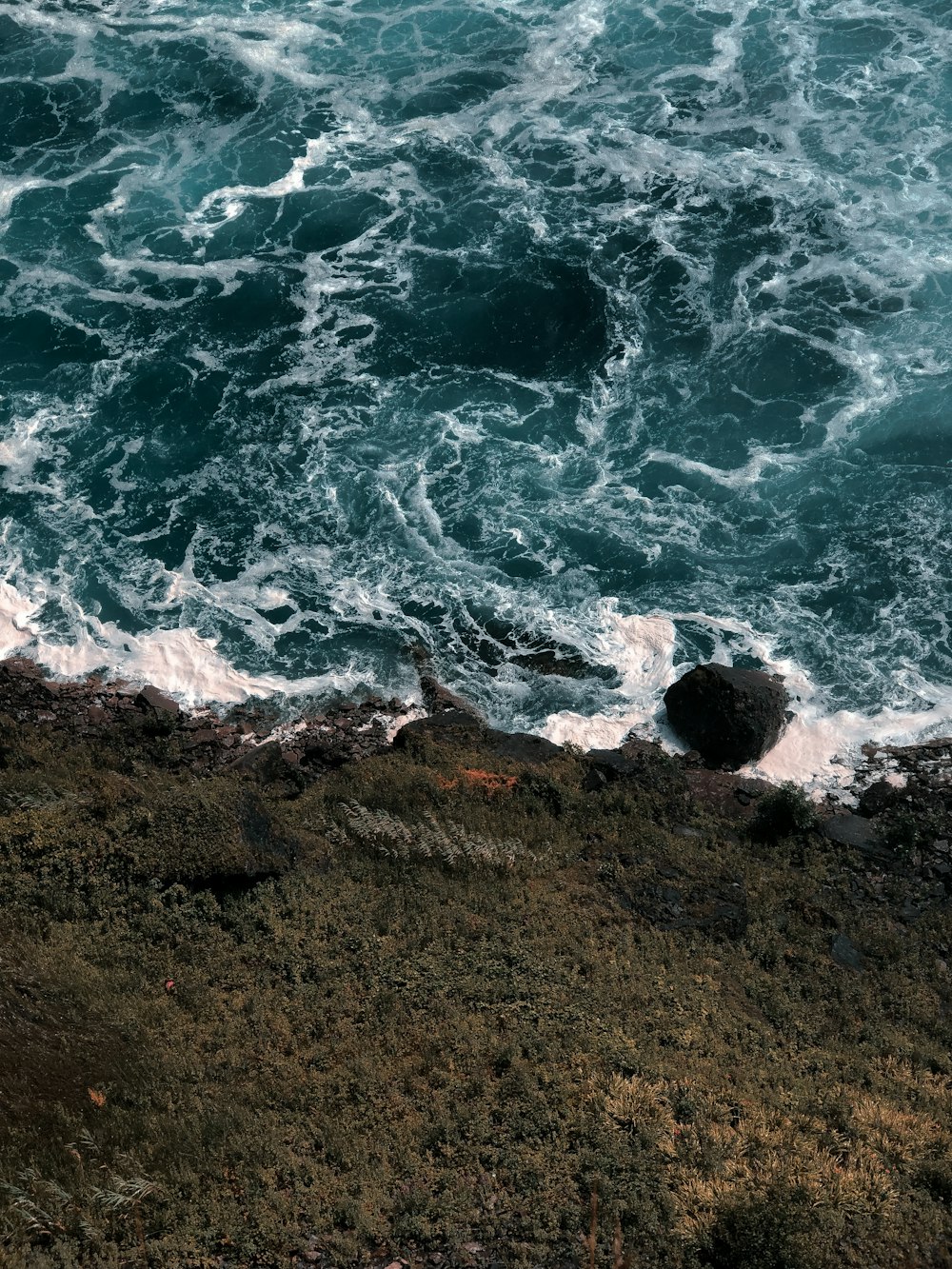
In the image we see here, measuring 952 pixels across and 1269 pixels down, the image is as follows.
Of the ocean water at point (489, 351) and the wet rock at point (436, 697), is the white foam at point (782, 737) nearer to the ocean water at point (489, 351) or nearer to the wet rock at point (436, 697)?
the ocean water at point (489, 351)

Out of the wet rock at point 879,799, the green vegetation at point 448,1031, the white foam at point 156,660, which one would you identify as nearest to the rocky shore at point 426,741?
the wet rock at point 879,799

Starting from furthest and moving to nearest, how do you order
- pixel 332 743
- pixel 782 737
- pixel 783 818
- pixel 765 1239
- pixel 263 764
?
pixel 782 737 → pixel 332 743 → pixel 263 764 → pixel 783 818 → pixel 765 1239

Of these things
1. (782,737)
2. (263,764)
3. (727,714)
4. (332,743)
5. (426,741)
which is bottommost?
(332,743)

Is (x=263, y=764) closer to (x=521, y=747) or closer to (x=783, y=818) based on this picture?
(x=521, y=747)

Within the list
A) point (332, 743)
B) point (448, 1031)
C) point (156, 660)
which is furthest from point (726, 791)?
point (156, 660)

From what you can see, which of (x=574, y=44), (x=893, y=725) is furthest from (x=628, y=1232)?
(x=574, y=44)

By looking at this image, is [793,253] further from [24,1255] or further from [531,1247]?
[24,1255]
